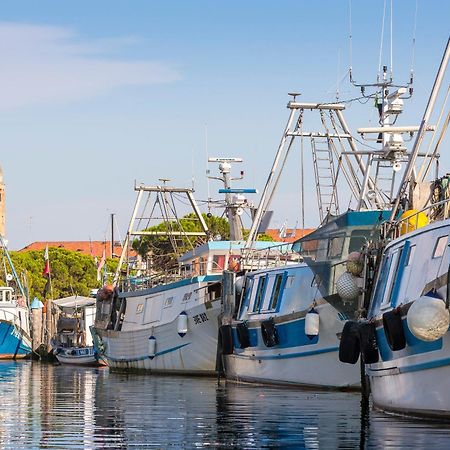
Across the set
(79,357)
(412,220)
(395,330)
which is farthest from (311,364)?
(79,357)

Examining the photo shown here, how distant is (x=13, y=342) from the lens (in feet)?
261

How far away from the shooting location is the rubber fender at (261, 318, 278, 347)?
3341 centimetres

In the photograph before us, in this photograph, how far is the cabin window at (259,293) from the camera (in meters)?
35.6

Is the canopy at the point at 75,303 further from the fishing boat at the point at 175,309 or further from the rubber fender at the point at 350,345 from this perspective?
the rubber fender at the point at 350,345

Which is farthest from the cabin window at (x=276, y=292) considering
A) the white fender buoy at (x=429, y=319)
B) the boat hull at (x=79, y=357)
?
the boat hull at (x=79, y=357)

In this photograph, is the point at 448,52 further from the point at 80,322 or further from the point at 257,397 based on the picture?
the point at 80,322

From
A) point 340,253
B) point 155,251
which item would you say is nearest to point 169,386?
point 340,253

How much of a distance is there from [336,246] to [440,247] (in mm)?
8731

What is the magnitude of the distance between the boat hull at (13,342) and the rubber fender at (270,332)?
46618mm

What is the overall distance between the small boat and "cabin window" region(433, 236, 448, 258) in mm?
47671

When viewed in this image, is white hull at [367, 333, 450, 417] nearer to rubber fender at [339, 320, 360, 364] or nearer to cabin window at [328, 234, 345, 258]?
rubber fender at [339, 320, 360, 364]

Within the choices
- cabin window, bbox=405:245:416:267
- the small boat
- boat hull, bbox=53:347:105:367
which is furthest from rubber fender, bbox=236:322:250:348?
the small boat

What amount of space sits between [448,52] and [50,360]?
55.1 meters

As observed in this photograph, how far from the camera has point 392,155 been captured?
1257 inches
